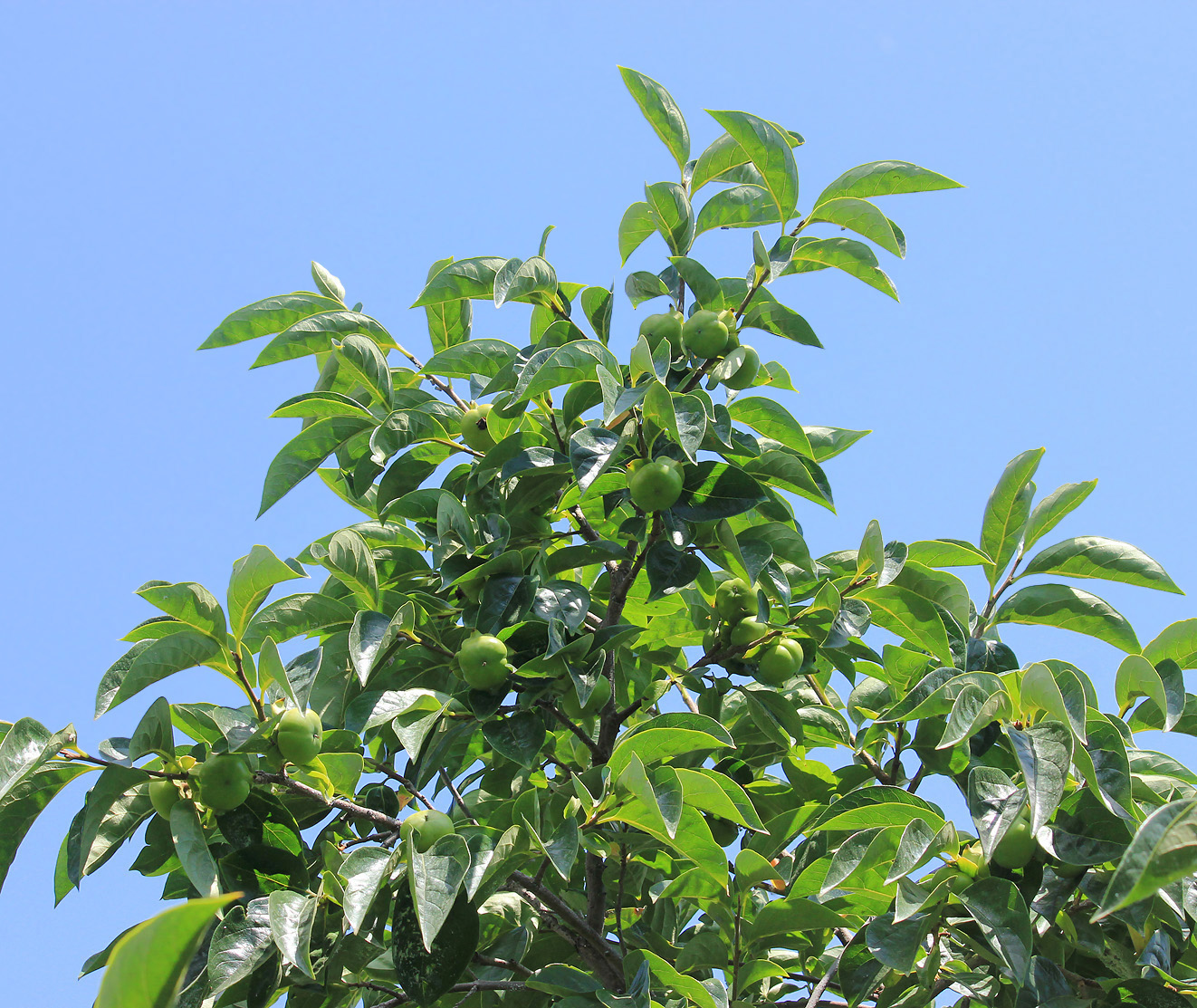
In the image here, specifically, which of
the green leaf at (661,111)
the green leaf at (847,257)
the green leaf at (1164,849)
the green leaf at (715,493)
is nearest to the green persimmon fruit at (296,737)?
the green leaf at (715,493)

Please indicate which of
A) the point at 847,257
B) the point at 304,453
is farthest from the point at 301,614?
the point at 847,257

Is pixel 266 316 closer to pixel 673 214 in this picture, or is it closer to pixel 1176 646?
pixel 673 214

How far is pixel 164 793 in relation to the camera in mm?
2178

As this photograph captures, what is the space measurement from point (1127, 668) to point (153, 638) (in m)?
2.33

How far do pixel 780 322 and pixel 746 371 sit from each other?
0.73ft

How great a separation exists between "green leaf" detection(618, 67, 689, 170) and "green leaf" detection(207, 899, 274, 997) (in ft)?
7.19

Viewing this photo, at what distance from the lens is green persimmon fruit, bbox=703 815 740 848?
290cm

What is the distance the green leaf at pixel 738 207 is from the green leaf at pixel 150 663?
177 centimetres

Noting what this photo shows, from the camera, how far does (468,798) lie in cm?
313

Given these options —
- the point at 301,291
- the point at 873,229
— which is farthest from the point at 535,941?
the point at 873,229

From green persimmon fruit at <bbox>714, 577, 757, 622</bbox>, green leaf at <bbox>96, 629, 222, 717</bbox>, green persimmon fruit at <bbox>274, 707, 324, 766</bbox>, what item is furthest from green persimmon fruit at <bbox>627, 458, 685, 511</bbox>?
green leaf at <bbox>96, 629, 222, 717</bbox>

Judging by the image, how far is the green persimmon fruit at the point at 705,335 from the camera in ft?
9.00

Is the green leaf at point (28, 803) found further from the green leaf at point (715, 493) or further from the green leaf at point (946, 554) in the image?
the green leaf at point (946, 554)

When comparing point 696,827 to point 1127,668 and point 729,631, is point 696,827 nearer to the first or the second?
point 729,631
